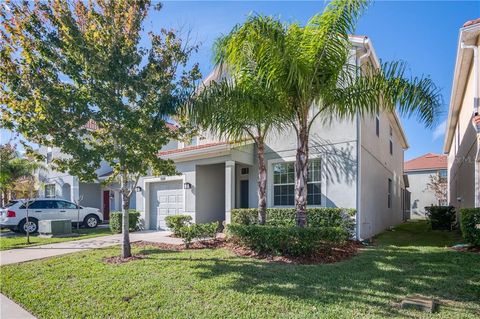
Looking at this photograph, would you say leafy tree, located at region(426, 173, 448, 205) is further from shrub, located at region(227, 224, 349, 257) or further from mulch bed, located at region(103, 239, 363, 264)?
shrub, located at region(227, 224, 349, 257)

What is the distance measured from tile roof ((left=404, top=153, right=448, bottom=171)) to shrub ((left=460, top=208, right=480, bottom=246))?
24.5 metres

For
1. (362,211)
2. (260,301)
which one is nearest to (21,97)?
(260,301)

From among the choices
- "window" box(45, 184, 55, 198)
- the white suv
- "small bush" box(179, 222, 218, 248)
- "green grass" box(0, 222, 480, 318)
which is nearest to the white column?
"window" box(45, 184, 55, 198)

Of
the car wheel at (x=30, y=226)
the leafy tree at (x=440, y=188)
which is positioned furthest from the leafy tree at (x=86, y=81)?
the leafy tree at (x=440, y=188)

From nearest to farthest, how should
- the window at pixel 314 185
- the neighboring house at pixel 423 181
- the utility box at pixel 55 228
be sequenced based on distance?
→ the window at pixel 314 185
the utility box at pixel 55 228
the neighboring house at pixel 423 181

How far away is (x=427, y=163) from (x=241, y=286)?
106 ft

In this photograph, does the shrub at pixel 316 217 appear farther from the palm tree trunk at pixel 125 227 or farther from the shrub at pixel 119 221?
the shrub at pixel 119 221

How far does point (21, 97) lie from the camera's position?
7.86m

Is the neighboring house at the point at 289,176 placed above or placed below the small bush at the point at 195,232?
above

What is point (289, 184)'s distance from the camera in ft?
40.4

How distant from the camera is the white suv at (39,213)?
49.5ft

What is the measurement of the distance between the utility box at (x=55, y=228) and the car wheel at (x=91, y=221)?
332cm

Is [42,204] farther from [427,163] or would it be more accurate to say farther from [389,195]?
[427,163]

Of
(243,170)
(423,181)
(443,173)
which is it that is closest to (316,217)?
(243,170)
